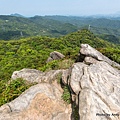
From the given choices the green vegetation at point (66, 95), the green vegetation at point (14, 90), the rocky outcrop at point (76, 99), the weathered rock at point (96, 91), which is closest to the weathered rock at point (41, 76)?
the rocky outcrop at point (76, 99)

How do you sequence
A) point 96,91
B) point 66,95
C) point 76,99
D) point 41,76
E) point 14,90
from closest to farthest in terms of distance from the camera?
point 76,99 < point 96,91 < point 66,95 < point 14,90 < point 41,76

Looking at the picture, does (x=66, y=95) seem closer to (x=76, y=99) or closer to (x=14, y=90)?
(x=76, y=99)

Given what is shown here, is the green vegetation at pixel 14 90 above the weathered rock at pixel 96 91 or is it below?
below

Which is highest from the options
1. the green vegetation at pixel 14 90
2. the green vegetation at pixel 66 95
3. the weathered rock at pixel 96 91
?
the weathered rock at pixel 96 91

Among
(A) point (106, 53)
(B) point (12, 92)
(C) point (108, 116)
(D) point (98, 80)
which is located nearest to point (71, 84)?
(D) point (98, 80)

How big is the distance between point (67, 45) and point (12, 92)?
62.8 m

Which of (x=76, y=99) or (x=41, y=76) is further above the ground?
(x=76, y=99)

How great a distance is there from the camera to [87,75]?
1364 centimetres

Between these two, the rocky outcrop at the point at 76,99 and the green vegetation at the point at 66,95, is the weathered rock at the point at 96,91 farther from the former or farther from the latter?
the green vegetation at the point at 66,95

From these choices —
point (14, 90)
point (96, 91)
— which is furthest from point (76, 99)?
point (14, 90)

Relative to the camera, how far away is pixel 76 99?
11469mm

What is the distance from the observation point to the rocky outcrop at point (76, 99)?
1033 centimetres

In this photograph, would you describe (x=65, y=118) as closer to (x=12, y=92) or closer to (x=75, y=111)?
(x=75, y=111)

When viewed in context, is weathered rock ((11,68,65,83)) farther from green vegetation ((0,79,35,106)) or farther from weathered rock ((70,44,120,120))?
weathered rock ((70,44,120,120))
